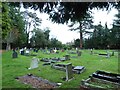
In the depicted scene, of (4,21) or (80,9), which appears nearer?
(80,9)

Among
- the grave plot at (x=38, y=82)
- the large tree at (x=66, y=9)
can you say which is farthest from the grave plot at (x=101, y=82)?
the large tree at (x=66, y=9)

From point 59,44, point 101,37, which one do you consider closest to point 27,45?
point 59,44

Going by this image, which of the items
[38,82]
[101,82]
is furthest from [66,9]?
[38,82]

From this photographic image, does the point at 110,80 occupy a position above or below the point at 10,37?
below

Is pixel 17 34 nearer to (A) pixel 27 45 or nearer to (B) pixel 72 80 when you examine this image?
(A) pixel 27 45

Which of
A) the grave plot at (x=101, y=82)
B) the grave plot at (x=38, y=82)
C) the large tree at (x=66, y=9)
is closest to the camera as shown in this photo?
the large tree at (x=66, y=9)

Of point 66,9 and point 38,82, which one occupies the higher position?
point 66,9

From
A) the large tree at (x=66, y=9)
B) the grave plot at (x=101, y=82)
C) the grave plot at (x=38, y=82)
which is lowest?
the grave plot at (x=38, y=82)

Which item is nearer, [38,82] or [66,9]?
[66,9]

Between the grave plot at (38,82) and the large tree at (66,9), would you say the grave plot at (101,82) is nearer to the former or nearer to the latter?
the grave plot at (38,82)

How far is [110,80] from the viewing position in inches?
303

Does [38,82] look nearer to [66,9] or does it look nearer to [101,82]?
[101,82]

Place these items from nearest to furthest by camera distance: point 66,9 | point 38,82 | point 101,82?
point 66,9, point 101,82, point 38,82

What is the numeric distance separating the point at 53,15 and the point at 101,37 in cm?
3992
